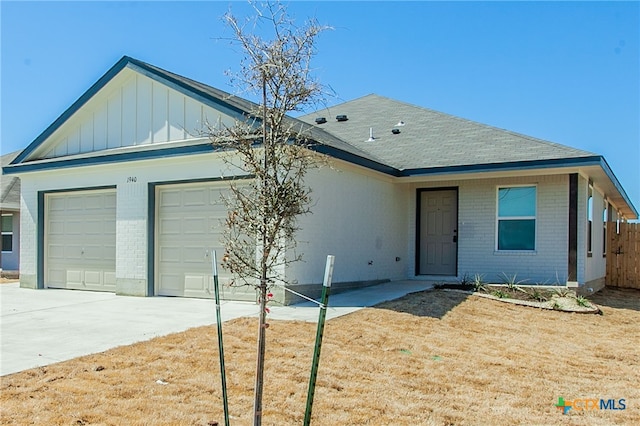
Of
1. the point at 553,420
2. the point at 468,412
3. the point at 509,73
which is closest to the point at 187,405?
the point at 468,412

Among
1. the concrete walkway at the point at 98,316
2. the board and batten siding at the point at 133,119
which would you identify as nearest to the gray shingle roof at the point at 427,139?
the concrete walkway at the point at 98,316

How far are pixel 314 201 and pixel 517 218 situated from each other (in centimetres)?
558

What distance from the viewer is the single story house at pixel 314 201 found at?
11148mm

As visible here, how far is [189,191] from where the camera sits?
11.4 m

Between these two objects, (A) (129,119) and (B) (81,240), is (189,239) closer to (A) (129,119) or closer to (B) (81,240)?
(A) (129,119)

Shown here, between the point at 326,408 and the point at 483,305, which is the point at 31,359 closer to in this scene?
the point at 326,408

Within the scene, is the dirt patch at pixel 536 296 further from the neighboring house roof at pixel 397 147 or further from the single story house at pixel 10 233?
the single story house at pixel 10 233

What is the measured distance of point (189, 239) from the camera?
37.2ft

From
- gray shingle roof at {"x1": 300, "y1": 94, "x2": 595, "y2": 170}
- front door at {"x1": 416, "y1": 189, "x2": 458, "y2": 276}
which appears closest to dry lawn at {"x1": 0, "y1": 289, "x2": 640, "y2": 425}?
gray shingle roof at {"x1": 300, "y1": 94, "x2": 595, "y2": 170}

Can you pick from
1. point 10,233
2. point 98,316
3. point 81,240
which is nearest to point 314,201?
point 98,316

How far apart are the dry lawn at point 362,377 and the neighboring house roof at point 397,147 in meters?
3.98

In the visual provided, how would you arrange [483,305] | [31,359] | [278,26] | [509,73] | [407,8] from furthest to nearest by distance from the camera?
[509,73] < [407,8] < [483,305] < [31,359] < [278,26]

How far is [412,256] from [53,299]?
29.3 feet

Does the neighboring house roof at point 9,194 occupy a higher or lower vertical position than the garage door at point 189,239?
higher
